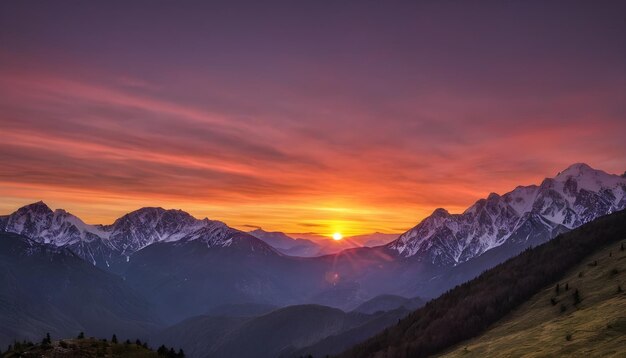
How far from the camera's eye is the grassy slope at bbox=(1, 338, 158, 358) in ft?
246

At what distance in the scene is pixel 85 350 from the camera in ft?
257

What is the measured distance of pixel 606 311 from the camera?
87.4 m

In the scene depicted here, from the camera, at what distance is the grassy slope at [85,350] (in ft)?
246

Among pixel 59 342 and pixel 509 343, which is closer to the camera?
pixel 59 342

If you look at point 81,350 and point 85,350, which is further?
point 85,350

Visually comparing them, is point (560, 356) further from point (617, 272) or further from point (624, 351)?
point (617, 272)

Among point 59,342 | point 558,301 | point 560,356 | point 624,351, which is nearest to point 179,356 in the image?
point 59,342

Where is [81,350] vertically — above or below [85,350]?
above

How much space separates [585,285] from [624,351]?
334ft

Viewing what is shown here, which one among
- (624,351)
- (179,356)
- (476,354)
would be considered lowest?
(476,354)

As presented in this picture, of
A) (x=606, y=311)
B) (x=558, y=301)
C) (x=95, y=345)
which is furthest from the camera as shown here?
(x=558, y=301)

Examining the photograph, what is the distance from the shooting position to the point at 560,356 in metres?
70.2

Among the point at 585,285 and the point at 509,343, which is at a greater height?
the point at 585,285

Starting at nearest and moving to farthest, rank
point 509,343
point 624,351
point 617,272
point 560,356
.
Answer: point 624,351 → point 560,356 → point 509,343 → point 617,272
